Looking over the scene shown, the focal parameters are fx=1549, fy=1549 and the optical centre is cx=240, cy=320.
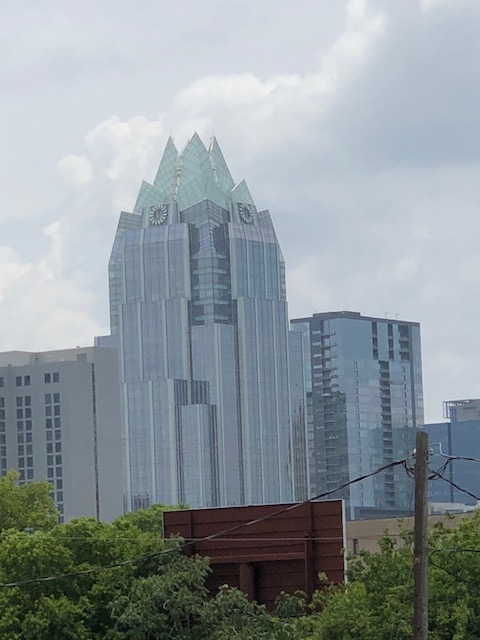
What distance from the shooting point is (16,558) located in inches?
2053

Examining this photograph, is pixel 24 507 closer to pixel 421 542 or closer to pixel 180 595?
pixel 180 595

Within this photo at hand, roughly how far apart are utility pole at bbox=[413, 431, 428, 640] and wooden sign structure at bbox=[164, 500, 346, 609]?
66.3 ft

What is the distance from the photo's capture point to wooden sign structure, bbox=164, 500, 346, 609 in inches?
1895

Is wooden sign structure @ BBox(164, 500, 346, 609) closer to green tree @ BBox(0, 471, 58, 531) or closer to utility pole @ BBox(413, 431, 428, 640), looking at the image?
utility pole @ BBox(413, 431, 428, 640)

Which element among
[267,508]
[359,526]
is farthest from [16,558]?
[359,526]

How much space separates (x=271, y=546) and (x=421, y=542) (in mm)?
22054

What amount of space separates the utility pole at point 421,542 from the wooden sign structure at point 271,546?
20205mm

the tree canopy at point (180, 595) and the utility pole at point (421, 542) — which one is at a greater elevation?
the utility pole at point (421, 542)

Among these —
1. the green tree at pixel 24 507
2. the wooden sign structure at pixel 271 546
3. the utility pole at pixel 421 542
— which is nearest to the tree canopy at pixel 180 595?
the wooden sign structure at pixel 271 546

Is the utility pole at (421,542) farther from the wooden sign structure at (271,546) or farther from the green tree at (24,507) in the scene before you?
the green tree at (24,507)

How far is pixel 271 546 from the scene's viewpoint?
49.0 metres

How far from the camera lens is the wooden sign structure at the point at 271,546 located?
158 ft

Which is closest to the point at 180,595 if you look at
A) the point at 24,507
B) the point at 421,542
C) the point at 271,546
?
the point at 271,546

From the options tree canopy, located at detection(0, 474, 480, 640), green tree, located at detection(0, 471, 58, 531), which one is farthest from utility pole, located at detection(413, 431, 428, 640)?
green tree, located at detection(0, 471, 58, 531)
